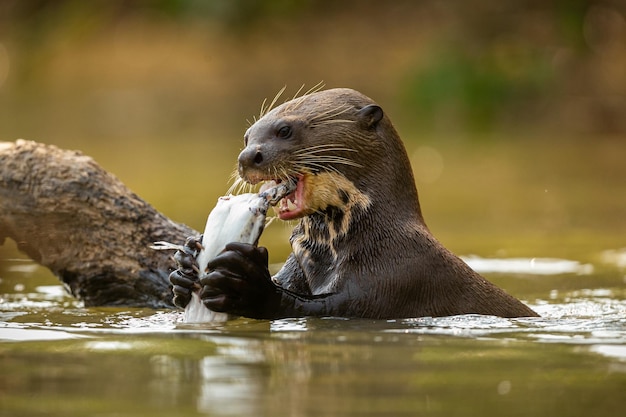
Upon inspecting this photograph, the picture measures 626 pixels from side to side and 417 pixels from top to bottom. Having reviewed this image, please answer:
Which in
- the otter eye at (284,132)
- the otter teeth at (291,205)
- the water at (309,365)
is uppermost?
the otter eye at (284,132)

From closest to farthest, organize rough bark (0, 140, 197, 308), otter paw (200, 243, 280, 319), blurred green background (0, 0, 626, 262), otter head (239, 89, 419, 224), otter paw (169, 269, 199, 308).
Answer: otter paw (200, 243, 280, 319) → otter paw (169, 269, 199, 308) → otter head (239, 89, 419, 224) → rough bark (0, 140, 197, 308) → blurred green background (0, 0, 626, 262)

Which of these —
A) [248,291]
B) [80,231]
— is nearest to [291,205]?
[248,291]

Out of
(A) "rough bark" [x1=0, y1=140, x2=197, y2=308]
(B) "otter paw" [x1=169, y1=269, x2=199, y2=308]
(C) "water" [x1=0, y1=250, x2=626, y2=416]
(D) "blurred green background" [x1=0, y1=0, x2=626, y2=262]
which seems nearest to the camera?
(C) "water" [x1=0, y1=250, x2=626, y2=416]

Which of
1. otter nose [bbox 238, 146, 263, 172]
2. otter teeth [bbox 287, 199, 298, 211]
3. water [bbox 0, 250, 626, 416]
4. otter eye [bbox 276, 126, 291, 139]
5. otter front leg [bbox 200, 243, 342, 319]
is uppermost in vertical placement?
otter eye [bbox 276, 126, 291, 139]

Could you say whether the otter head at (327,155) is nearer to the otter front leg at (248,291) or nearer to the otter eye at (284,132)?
the otter eye at (284,132)

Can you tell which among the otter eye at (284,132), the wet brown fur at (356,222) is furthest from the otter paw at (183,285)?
the otter eye at (284,132)

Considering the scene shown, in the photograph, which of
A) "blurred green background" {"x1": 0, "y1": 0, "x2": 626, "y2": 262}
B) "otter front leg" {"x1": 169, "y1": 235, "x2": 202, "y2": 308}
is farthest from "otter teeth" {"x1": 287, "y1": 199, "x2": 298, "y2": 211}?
"blurred green background" {"x1": 0, "y1": 0, "x2": 626, "y2": 262}

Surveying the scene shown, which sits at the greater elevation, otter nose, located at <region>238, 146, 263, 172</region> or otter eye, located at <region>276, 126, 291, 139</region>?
otter eye, located at <region>276, 126, 291, 139</region>

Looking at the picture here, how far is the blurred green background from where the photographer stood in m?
9.06

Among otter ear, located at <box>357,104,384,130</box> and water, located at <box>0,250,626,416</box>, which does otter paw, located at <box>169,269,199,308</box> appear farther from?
otter ear, located at <box>357,104,384,130</box>

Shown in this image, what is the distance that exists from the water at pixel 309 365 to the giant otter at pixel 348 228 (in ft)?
0.27

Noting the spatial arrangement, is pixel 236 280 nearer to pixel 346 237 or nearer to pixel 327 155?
pixel 346 237

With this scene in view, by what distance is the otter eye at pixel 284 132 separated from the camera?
4.49 m

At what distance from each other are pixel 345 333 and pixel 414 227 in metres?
0.60
